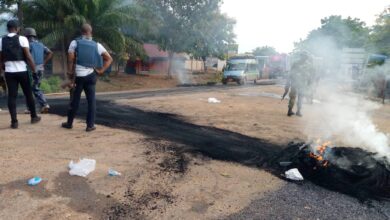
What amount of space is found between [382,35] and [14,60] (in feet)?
57.8

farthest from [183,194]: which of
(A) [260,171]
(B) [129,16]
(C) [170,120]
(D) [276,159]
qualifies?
(B) [129,16]

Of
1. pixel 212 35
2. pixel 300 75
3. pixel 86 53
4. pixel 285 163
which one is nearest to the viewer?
pixel 285 163

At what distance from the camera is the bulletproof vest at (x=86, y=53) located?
5871mm

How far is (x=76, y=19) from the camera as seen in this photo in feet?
61.1

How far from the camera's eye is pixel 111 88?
72.3 feet

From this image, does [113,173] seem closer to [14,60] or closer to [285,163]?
[285,163]

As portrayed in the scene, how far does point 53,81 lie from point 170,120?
41.1ft

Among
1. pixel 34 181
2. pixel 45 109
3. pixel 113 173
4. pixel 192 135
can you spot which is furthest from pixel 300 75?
pixel 34 181

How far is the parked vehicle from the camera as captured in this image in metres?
27.7

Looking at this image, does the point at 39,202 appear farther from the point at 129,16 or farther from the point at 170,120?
the point at 129,16

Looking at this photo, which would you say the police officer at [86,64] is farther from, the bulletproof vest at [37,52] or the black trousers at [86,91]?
the bulletproof vest at [37,52]

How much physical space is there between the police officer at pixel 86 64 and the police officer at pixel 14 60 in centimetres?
79

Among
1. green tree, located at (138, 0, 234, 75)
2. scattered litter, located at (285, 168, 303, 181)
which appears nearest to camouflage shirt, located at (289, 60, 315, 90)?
scattered litter, located at (285, 168, 303, 181)

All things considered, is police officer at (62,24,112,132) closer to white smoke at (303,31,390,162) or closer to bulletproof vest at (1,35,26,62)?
bulletproof vest at (1,35,26,62)
